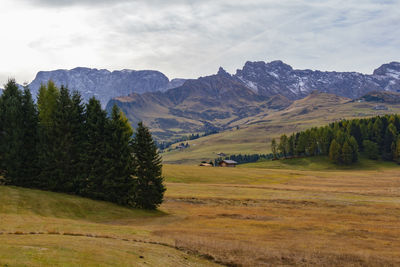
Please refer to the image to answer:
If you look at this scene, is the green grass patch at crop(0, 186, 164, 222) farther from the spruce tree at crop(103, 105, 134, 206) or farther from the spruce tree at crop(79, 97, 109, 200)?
the spruce tree at crop(79, 97, 109, 200)

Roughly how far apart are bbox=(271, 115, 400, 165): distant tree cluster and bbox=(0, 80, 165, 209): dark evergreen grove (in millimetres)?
123183

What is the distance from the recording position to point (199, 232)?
106ft

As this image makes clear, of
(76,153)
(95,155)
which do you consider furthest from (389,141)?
(76,153)

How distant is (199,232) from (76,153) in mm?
26001

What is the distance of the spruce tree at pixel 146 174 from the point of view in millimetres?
48125

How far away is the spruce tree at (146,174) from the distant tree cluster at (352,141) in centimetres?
12152

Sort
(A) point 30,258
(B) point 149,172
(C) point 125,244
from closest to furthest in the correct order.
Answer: (A) point 30,258 → (C) point 125,244 → (B) point 149,172

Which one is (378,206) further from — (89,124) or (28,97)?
(28,97)

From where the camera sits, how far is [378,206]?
1977 inches

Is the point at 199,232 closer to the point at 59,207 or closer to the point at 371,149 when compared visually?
the point at 59,207

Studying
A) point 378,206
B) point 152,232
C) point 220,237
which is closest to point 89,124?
point 152,232

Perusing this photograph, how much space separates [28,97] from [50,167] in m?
13.3

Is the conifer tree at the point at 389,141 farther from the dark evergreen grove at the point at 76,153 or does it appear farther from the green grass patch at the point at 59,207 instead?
the green grass patch at the point at 59,207

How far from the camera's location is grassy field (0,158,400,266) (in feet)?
68.0
